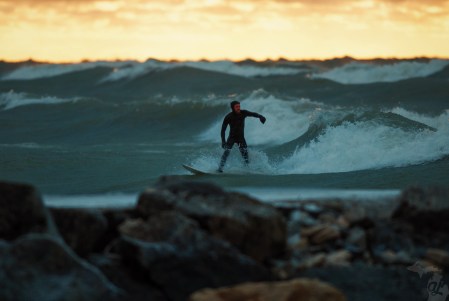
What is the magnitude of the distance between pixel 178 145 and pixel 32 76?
185 feet

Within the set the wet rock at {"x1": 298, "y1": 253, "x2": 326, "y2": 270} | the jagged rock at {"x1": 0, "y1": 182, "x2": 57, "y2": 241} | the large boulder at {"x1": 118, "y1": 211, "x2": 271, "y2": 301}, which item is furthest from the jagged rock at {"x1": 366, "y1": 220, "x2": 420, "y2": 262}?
the jagged rock at {"x1": 0, "y1": 182, "x2": 57, "y2": 241}

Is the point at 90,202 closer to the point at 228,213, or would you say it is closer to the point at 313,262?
the point at 228,213

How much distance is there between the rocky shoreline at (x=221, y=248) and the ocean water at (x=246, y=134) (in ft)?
2.30

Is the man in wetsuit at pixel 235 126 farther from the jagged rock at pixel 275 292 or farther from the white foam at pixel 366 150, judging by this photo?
the jagged rock at pixel 275 292

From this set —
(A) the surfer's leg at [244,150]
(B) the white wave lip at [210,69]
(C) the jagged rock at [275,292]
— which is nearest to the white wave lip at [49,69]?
(B) the white wave lip at [210,69]

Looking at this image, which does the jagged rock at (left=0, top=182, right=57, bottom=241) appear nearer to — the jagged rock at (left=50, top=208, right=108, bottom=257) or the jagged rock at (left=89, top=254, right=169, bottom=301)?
the jagged rock at (left=50, top=208, right=108, bottom=257)

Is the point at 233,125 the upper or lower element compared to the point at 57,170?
upper

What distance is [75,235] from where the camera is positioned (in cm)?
714

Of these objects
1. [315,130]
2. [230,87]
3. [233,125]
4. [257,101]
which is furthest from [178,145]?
[230,87]

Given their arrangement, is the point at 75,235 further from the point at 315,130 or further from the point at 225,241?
the point at 315,130

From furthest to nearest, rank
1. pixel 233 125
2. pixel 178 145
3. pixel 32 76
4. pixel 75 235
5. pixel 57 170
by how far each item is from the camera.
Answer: pixel 32 76 < pixel 178 145 < pixel 57 170 < pixel 233 125 < pixel 75 235

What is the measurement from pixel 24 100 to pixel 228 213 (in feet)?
142

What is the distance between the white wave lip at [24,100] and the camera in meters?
47.3

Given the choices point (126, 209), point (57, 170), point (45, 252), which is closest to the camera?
point (45, 252)
